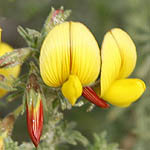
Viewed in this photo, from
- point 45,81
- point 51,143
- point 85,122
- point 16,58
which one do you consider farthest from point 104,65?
point 85,122

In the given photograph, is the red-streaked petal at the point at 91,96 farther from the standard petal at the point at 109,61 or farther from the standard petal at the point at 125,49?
the standard petal at the point at 125,49

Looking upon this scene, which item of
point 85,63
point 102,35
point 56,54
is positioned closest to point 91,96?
point 85,63

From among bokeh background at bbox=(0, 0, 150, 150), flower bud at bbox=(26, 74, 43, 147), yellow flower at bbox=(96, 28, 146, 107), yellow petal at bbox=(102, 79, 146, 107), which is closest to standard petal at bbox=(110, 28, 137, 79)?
yellow flower at bbox=(96, 28, 146, 107)

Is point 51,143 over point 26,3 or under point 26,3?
under

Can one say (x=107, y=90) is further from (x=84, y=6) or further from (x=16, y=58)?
(x=84, y=6)

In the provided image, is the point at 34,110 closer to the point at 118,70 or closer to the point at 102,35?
the point at 118,70

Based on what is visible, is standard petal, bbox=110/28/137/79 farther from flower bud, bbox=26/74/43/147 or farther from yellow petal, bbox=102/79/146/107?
flower bud, bbox=26/74/43/147

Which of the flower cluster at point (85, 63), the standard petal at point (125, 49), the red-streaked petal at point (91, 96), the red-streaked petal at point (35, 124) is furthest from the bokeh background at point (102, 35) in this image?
the red-streaked petal at point (35, 124)

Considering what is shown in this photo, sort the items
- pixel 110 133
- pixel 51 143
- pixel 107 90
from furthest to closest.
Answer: pixel 110 133
pixel 51 143
pixel 107 90
